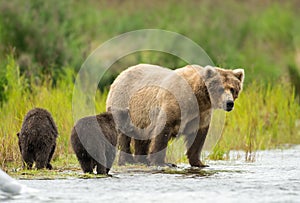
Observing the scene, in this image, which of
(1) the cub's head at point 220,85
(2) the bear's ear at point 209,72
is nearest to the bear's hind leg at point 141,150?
(1) the cub's head at point 220,85

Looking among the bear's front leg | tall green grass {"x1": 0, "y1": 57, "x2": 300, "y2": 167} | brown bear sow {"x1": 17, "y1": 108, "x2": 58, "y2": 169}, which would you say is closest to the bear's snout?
the bear's front leg

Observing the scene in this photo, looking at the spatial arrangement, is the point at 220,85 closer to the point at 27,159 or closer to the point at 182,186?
the point at 182,186

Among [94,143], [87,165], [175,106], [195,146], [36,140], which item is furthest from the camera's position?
[195,146]

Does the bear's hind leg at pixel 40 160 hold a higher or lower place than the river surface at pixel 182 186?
higher

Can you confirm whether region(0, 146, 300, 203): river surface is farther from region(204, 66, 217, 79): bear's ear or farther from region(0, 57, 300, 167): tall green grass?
region(0, 57, 300, 167): tall green grass

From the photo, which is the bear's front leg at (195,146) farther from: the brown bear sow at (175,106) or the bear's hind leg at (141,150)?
the bear's hind leg at (141,150)

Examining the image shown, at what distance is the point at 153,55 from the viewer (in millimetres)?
19094

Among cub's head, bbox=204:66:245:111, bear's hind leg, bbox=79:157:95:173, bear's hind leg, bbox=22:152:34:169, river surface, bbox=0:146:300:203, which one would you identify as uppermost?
cub's head, bbox=204:66:245:111

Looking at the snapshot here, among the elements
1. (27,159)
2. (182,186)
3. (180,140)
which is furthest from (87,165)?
(180,140)

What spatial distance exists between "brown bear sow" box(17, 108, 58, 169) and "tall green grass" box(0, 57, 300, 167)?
1.33 ft

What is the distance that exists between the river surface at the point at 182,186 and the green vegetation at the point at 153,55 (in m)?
1.29

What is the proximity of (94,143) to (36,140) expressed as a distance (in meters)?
1.02

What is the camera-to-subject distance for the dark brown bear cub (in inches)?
361

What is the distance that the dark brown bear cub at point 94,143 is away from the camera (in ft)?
30.1
